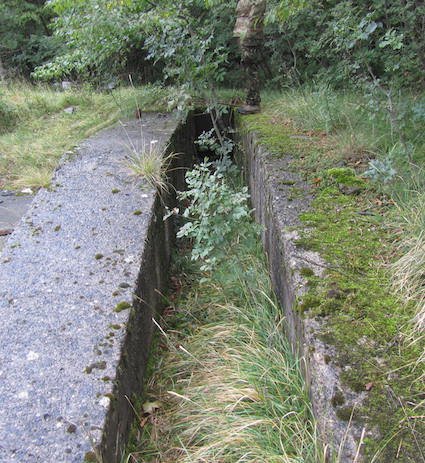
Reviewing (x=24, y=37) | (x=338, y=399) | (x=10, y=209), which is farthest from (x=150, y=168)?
(x=24, y=37)

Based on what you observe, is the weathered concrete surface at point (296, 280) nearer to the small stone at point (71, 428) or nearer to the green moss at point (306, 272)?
the green moss at point (306, 272)

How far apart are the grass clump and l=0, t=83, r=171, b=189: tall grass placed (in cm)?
251

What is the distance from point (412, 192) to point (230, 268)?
49.2 inches

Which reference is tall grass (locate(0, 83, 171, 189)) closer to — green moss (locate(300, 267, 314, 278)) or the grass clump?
the grass clump

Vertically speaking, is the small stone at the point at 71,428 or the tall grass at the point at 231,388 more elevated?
the small stone at the point at 71,428

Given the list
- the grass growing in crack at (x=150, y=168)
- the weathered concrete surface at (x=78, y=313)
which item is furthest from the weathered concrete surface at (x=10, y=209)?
the grass growing in crack at (x=150, y=168)

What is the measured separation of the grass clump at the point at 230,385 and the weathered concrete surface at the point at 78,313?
210 mm

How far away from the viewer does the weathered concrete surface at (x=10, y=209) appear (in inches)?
146

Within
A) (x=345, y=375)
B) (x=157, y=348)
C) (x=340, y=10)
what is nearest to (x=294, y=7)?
(x=340, y=10)

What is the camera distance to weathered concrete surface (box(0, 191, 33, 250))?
3.71 meters

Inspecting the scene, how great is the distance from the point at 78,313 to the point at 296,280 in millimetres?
1097

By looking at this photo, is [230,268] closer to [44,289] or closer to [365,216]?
[365,216]

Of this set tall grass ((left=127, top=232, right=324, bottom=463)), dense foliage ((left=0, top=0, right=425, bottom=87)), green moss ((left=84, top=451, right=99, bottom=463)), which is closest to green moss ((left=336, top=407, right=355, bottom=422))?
tall grass ((left=127, top=232, right=324, bottom=463))

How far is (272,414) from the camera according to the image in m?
1.85
